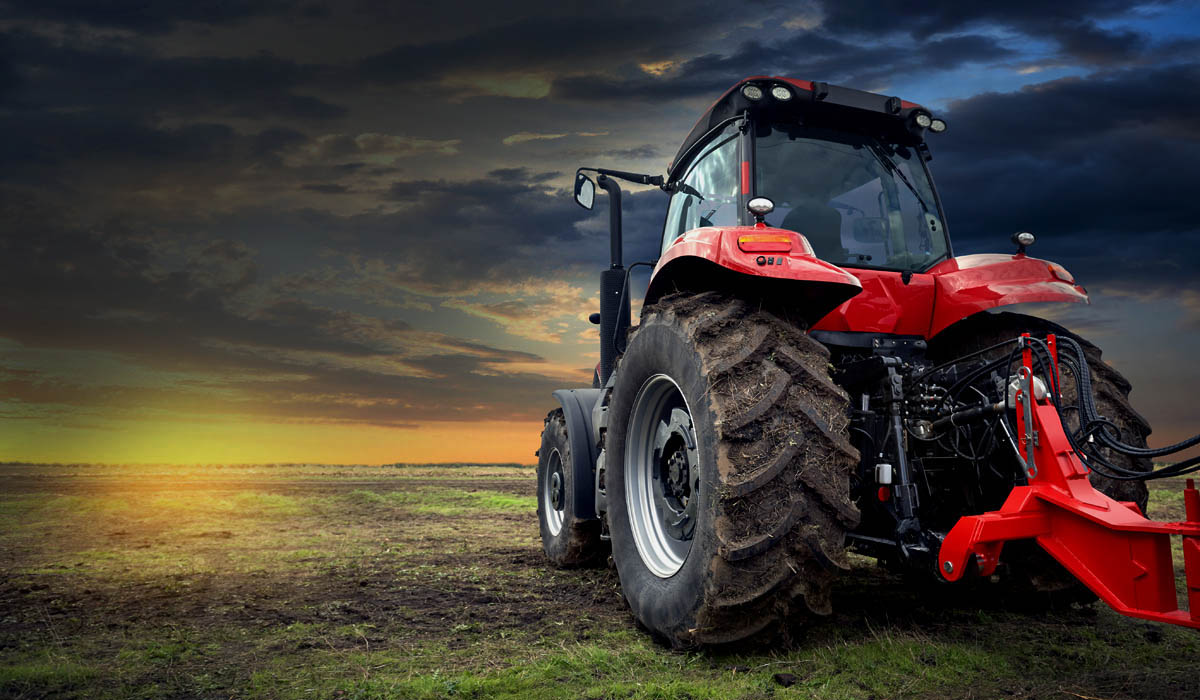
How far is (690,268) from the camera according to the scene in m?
4.08

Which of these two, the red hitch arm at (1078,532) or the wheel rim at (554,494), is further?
the wheel rim at (554,494)

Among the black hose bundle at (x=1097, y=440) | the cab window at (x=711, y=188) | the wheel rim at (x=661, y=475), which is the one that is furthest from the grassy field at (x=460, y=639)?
the cab window at (x=711, y=188)

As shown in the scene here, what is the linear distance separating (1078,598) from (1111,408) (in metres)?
1.06

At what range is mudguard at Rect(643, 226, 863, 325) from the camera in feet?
11.2

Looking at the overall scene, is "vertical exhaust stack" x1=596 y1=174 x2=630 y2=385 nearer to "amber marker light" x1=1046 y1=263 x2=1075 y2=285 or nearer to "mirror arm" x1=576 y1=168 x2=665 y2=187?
"mirror arm" x1=576 y1=168 x2=665 y2=187

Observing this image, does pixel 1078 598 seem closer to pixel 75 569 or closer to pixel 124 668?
pixel 124 668

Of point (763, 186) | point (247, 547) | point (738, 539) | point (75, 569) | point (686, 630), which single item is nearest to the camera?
point (738, 539)

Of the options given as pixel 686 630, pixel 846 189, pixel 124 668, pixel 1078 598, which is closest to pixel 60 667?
pixel 124 668

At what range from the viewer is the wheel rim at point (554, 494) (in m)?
6.87

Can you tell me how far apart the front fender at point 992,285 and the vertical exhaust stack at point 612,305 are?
2366mm

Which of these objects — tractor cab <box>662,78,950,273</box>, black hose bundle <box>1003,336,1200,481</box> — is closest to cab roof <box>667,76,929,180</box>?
tractor cab <box>662,78,950,273</box>

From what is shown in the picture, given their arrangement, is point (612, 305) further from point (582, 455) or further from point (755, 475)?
point (755, 475)

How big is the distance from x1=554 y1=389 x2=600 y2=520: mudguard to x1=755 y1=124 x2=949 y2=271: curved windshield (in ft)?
8.77

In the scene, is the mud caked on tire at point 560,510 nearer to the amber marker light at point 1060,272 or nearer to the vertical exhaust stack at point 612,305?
the vertical exhaust stack at point 612,305
